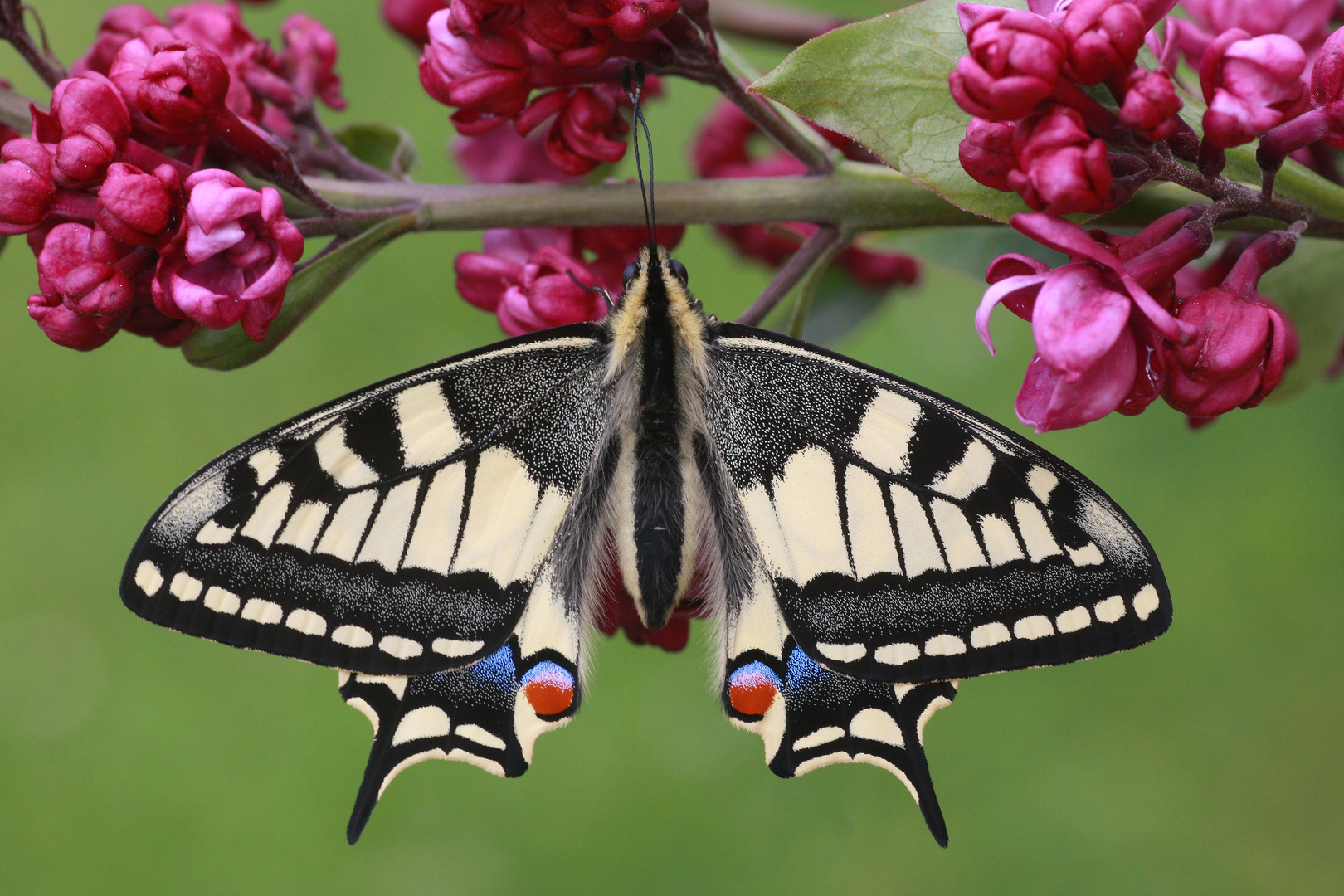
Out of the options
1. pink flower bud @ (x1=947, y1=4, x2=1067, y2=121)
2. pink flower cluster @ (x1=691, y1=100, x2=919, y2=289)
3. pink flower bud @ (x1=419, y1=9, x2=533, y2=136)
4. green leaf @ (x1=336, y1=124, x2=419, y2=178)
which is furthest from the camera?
pink flower cluster @ (x1=691, y1=100, x2=919, y2=289)

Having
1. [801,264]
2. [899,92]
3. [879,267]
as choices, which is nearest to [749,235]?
[879,267]

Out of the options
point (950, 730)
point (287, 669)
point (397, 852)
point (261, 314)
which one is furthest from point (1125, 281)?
point (287, 669)

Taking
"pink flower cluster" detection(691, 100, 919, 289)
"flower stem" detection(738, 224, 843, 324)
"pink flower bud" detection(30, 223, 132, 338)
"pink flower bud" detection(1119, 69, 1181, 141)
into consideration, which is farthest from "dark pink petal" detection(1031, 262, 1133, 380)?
"pink flower cluster" detection(691, 100, 919, 289)

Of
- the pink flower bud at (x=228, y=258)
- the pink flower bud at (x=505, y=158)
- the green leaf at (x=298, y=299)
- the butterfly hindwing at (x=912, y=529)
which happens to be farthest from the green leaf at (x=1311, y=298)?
the pink flower bud at (x=228, y=258)

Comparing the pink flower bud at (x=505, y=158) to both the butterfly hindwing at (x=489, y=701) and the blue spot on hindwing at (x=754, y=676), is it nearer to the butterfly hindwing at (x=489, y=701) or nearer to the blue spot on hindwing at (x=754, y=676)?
the butterfly hindwing at (x=489, y=701)

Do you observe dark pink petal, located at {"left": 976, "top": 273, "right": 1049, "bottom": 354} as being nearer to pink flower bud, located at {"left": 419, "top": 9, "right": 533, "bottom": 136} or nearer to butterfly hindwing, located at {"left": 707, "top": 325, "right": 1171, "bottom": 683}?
butterfly hindwing, located at {"left": 707, "top": 325, "right": 1171, "bottom": 683}

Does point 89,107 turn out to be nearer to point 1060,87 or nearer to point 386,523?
point 386,523

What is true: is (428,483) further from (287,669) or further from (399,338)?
(399,338)
